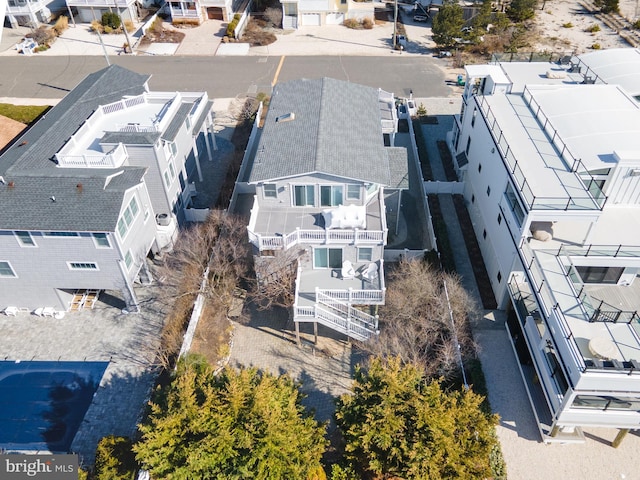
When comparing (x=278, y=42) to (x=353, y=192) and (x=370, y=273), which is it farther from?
(x=370, y=273)

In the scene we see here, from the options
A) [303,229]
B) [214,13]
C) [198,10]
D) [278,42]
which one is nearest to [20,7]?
[198,10]

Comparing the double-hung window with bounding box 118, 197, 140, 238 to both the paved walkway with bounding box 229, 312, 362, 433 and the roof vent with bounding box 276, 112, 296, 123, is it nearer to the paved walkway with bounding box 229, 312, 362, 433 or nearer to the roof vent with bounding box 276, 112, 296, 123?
the paved walkway with bounding box 229, 312, 362, 433

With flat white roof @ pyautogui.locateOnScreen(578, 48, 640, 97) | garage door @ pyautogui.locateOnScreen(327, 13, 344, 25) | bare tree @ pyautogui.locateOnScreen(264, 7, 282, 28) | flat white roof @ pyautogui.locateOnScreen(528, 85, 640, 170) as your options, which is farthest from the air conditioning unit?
garage door @ pyautogui.locateOnScreen(327, 13, 344, 25)

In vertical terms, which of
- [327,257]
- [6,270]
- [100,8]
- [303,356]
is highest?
[100,8]

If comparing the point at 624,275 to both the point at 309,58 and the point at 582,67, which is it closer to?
the point at 582,67

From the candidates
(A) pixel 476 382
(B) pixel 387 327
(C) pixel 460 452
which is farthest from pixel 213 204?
(C) pixel 460 452

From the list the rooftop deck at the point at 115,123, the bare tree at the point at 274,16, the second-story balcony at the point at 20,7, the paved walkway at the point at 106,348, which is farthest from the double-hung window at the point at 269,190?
the second-story balcony at the point at 20,7
